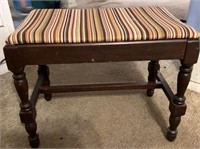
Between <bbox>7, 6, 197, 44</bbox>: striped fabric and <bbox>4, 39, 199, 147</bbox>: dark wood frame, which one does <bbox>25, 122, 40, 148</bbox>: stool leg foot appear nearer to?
<bbox>4, 39, 199, 147</bbox>: dark wood frame

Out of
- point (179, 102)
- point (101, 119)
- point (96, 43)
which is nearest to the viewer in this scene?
point (96, 43)

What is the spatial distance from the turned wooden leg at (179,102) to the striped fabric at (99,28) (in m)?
0.11

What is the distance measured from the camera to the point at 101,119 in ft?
2.85

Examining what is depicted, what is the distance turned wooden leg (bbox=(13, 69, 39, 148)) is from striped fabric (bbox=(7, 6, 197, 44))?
0.11 metres

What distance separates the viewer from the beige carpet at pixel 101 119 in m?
0.77

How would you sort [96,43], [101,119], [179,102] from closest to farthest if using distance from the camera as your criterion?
[96,43] → [179,102] → [101,119]

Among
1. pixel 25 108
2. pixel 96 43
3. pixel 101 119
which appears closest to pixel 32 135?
pixel 25 108

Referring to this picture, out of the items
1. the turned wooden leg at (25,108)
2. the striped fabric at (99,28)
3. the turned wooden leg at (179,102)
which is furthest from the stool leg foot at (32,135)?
the turned wooden leg at (179,102)

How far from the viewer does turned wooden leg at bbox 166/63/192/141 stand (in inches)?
25.4

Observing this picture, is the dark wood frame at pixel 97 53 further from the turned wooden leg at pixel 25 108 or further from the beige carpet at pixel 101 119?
the beige carpet at pixel 101 119

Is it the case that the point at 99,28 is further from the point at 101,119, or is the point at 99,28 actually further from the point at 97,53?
the point at 101,119

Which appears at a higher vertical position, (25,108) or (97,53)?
(97,53)

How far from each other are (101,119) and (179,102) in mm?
311

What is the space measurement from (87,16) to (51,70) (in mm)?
553
